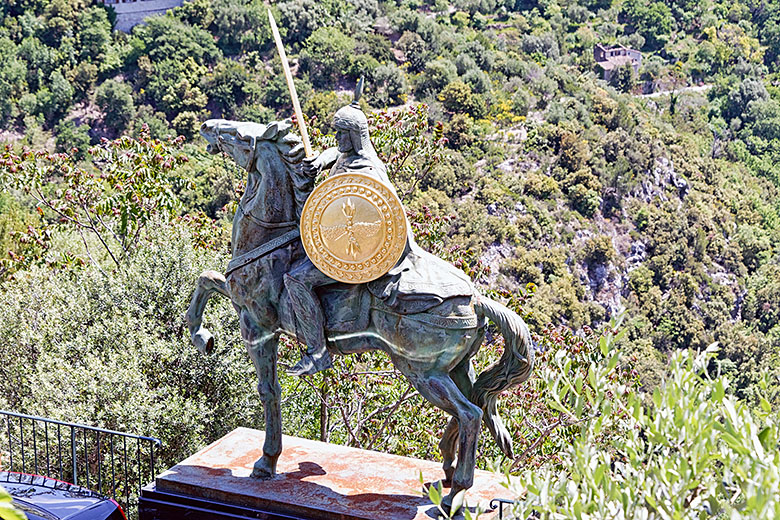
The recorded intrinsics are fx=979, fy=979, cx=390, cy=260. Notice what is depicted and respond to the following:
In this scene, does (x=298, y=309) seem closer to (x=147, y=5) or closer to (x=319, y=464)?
(x=319, y=464)

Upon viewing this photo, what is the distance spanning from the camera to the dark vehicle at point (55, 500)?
6.90 m

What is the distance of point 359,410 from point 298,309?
5.09 m

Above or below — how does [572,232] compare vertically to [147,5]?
below

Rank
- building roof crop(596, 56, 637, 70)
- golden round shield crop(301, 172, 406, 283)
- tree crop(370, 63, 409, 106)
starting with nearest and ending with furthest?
golden round shield crop(301, 172, 406, 283)
tree crop(370, 63, 409, 106)
building roof crop(596, 56, 637, 70)

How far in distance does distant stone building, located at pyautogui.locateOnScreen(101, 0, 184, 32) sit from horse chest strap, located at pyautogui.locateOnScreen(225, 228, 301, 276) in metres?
76.4

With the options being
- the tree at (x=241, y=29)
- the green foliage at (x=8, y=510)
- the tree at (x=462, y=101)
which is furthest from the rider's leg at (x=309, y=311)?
the tree at (x=241, y=29)

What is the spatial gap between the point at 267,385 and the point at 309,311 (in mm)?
853

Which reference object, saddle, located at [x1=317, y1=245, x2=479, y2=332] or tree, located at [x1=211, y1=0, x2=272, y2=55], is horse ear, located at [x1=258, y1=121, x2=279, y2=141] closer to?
saddle, located at [x1=317, y1=245, x2=479, y2=332]

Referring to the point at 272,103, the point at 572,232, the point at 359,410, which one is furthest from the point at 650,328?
the point at 359,410

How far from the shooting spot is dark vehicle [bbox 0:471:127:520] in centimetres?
690

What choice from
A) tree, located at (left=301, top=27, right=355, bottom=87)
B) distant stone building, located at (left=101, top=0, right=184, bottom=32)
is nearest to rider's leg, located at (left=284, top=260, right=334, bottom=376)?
tree, located at (left=301, top=27, right=355, bottom=87)

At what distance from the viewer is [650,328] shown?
172 feet

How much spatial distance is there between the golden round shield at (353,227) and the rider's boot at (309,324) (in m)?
0.25

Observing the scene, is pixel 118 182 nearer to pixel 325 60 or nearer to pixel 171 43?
pixel 325 60
